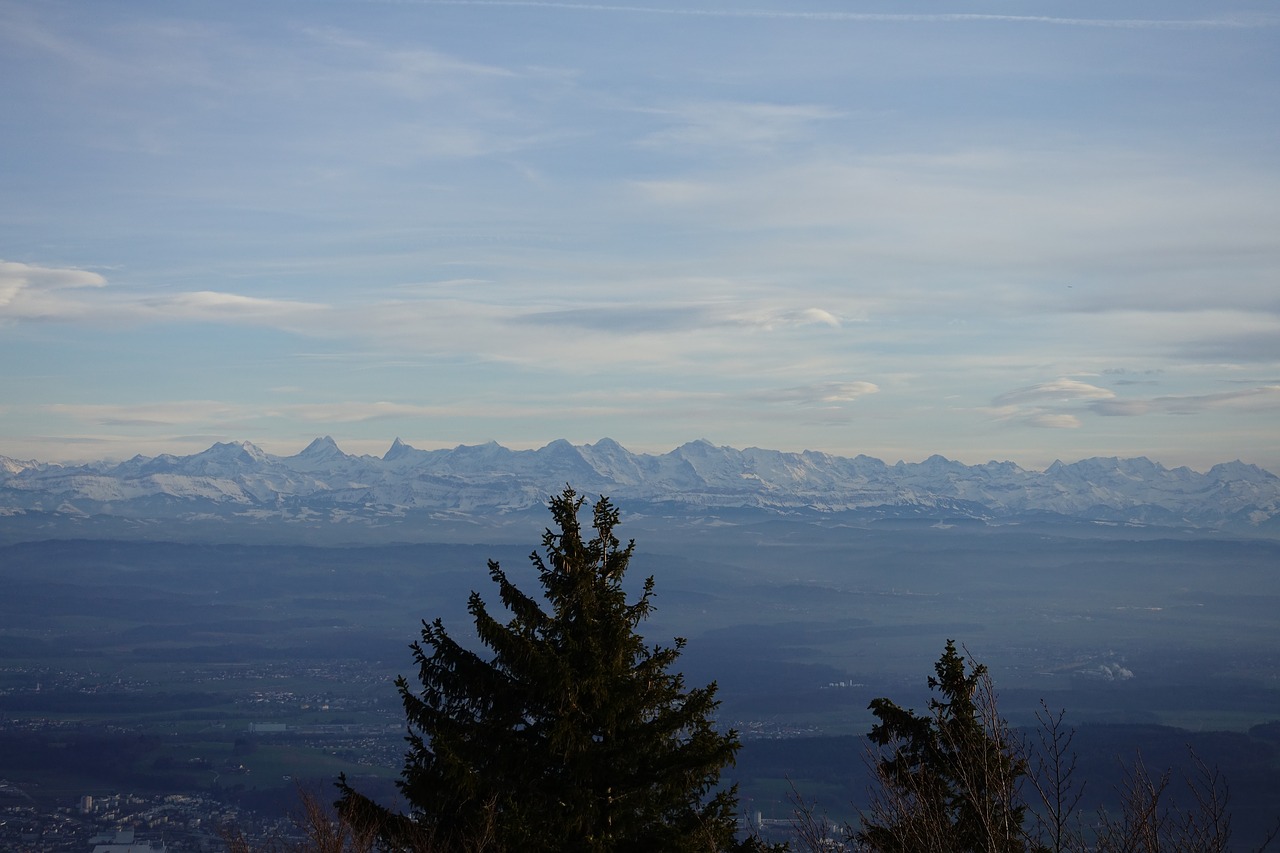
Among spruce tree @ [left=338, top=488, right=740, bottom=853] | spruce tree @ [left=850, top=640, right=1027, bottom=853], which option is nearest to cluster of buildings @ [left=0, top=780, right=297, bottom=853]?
spruce tree @ [left=338, top=488, right=740, bottom=853]

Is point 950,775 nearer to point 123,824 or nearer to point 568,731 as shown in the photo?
point 568,731

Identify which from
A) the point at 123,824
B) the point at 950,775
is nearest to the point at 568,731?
the point at 950,775

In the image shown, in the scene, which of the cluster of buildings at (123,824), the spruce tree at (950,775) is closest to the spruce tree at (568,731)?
the spruce tree at (950,775)

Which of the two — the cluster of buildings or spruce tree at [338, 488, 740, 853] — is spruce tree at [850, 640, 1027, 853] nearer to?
spruce tree at [338, 488, 740, 853]

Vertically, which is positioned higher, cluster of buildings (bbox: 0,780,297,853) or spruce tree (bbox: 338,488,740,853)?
spruce tree (bbox: 338,488,740,853)

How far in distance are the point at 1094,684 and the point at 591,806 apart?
193259 mm

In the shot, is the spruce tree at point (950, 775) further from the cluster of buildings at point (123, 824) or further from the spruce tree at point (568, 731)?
the cluster of buildings at point (123, 824)

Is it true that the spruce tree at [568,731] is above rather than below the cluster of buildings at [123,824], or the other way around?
above

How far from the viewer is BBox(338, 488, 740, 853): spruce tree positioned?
468 inches

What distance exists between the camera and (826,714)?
6378 inches

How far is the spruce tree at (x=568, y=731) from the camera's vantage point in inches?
468

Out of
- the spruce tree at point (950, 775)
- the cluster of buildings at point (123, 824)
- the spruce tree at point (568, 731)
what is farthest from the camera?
the cluster of buildings at point (123, 824)

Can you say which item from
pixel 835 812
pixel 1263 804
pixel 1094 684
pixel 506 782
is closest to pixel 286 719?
pixel 835 812

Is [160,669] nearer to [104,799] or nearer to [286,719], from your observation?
[286,719]
